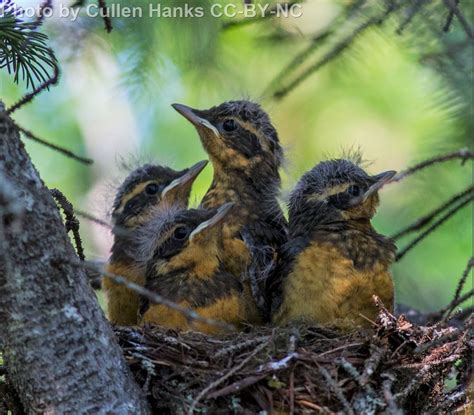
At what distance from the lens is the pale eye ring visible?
497 cm

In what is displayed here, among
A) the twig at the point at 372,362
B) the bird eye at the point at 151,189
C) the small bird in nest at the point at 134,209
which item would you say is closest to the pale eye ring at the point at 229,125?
the small bird in nest at the point at 134,209

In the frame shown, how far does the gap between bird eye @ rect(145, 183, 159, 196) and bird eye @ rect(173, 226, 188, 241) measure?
1.94 ft

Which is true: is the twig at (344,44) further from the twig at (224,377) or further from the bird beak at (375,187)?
the twig at (224,377)

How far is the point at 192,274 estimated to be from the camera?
438cm

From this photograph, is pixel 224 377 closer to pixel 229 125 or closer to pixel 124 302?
pixel 124 302

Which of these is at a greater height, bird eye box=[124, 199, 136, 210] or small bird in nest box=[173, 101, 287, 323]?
small bird in nest box=[173, 101, 287, 323]

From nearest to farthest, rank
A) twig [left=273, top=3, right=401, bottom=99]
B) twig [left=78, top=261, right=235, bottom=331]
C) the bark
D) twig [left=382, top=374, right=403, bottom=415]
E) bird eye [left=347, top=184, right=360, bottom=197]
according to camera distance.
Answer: twig [left=78, top=261, right=235, bottom=331] → the bark → twig [left=382, top=374, right=403, bottom=415] → twig [left=273, top=3, right=401, bottom=99] → bird eye [left=347, top=184, right=360, bottom=197]

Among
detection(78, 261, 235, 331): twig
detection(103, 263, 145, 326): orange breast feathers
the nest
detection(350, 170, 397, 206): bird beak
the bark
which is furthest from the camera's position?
detection(103, 263, 145, 326): orange breast feathers

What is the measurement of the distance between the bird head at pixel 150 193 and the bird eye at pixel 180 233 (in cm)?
50

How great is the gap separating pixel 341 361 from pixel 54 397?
45.8 inches

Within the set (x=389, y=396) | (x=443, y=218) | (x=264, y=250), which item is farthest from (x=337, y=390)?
(x=264, y=250)

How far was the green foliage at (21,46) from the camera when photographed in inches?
123

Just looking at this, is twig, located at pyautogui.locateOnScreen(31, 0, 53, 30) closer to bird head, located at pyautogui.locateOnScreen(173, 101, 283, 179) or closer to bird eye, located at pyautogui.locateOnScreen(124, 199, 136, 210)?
bird head, located at pyautogui.locateOnScreen(173, 101, 283, 179)

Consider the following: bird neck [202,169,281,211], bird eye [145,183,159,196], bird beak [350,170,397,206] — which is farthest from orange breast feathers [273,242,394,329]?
bird eye [145,183,159,196]
